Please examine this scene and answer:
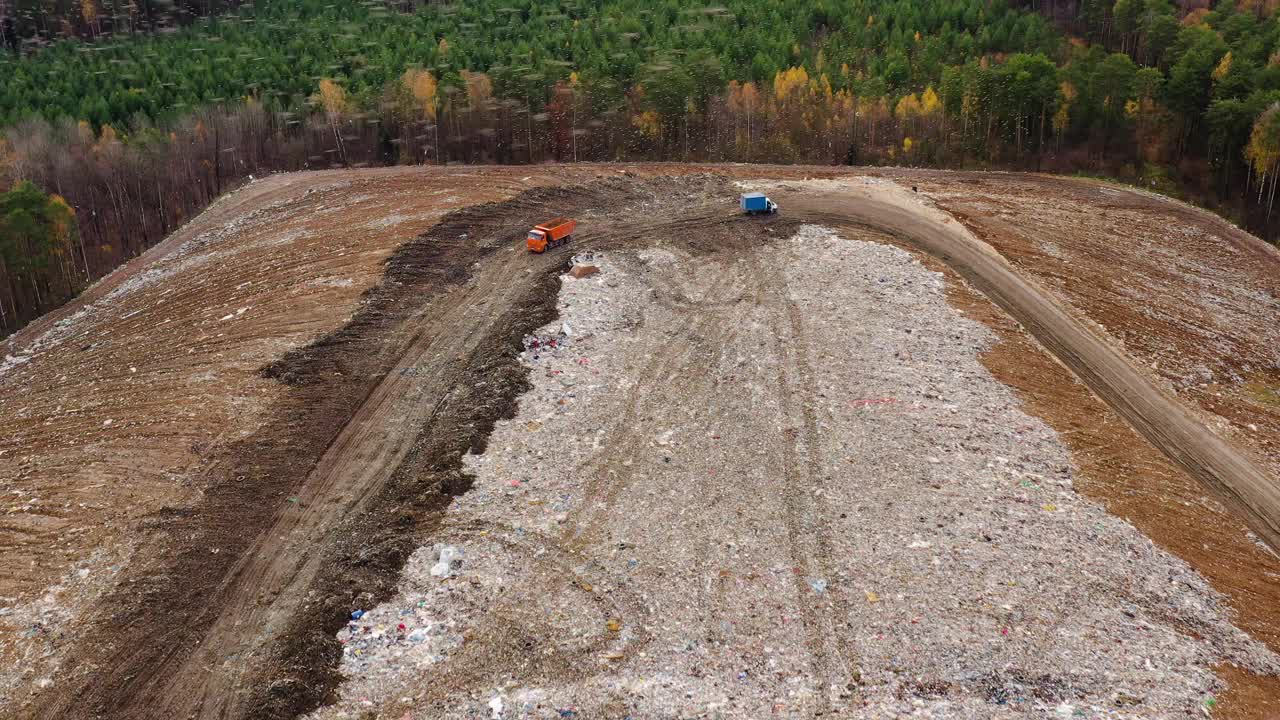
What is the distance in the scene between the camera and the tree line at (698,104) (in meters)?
55.4

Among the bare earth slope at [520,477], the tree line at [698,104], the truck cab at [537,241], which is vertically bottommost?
the bare earth slope at [520,477]

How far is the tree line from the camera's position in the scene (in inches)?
2181

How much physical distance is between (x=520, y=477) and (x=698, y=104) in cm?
4372

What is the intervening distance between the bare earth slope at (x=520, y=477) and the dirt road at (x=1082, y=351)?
0.49ft

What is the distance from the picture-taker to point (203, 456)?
2667 cm

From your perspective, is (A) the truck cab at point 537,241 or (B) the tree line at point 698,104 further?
(B) the tree line at point 698,104

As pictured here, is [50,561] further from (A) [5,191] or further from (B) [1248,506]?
(A) [5,191]

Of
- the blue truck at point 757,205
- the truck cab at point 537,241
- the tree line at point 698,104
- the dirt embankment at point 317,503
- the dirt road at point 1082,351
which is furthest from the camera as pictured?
the tree line at point 698,104

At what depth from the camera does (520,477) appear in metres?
25.4

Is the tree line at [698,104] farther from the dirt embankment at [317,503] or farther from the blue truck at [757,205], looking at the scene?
the dirt embankment at [317,503]

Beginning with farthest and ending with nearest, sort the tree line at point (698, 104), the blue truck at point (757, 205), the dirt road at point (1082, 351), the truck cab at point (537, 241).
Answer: the tree line at point (698, 104) < the blue truck at point (757, 205) < the truck cab at point (537, 241) < the dirt road at point (1082, 351)

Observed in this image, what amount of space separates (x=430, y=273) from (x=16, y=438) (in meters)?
15.8

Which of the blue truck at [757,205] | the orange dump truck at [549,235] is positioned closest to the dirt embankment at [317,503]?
the orange dump truck at [549,235]

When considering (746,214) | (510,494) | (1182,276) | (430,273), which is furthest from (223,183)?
(1182,276)
